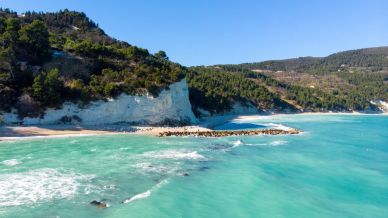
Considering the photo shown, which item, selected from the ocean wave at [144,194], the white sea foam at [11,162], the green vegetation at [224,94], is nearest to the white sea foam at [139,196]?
the ocean wave at [144,194]

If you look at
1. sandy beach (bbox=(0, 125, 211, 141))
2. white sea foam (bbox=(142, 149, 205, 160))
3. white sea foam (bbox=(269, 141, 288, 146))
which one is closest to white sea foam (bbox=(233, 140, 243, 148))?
white sea foam (bbox=(269, 141, 288, 146))

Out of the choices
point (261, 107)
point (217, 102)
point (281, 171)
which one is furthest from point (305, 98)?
point (281, 171)

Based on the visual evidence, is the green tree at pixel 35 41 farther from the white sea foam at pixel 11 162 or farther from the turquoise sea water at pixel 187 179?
the white sea foam at pixel 11 162

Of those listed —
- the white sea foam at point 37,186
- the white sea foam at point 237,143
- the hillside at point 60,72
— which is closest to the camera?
the white sea foam at point 37,186

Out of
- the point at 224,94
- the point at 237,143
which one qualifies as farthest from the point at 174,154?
the point at 224,94

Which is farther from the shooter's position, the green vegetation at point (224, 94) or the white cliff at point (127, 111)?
the green vegetation at point (224, 94)

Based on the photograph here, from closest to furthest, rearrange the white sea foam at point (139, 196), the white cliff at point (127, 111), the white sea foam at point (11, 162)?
the white sea foam at point (139, 196) < the white sea foam at point (11, 162) < the white cliff at point (127, 111)

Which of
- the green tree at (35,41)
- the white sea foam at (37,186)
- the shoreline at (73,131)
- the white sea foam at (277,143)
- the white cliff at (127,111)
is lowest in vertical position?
the white sea foam at (37,186)
